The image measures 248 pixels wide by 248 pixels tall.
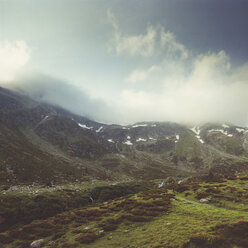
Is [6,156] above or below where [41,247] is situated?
below

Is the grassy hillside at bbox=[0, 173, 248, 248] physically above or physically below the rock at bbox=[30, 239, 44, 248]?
above

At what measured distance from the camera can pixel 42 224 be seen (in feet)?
74.3

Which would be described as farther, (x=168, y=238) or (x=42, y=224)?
(x=42, y=224)

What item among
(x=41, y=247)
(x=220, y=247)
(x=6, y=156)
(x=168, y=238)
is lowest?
(x=6, y=156)

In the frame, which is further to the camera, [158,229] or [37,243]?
[37,243]

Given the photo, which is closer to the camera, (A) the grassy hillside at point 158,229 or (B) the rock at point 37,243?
(A) the grassy hillside at point 158,229

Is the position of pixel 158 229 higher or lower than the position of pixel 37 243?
higher

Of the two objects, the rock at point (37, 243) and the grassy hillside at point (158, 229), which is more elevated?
the grassy hillside at point (158, 229)

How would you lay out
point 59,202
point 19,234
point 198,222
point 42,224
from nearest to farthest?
point 198,222, point 19,234, point 42,224, point 59,202

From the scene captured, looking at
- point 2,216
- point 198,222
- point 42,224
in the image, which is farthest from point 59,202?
point 198,222

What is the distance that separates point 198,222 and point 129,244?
763cm

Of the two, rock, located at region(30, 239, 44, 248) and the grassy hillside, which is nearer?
the grassy hillside

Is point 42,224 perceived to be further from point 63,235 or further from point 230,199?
point 230,199

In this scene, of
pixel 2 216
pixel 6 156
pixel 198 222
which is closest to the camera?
pixel 198 222
